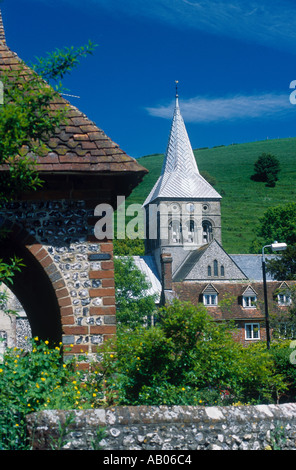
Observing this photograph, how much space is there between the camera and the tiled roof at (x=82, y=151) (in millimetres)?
7438

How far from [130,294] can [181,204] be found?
23.6m

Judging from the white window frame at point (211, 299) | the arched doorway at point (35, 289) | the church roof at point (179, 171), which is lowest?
the arched doorway at point (35, 289)

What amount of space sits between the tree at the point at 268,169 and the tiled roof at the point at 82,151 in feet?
369

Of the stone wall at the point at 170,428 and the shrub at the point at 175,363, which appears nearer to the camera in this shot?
the stone wall at the point at 170,428

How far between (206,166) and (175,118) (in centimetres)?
5596

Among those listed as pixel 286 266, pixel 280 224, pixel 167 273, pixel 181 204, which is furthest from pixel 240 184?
pixel 286 266

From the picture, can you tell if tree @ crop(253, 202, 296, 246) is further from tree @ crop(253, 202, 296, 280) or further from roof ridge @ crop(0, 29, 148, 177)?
roof ridge @ crop(0, 29, 148, 177)

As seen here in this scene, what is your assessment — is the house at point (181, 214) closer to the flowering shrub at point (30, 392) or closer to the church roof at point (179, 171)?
the church roof at point (179, 171)

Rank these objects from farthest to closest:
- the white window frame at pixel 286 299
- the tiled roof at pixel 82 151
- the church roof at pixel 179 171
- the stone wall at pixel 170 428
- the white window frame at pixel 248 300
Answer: the church roof at pixel 179 171 < the white window frame at pixel 248 300 < the white window frame at pixel 286 299 < the tiled roof at pixel 82 151 < the stone wall at pixel 170 428

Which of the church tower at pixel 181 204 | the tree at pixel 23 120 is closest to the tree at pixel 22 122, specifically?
the tree at pixel 23 120

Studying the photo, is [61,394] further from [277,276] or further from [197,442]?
[277,276]

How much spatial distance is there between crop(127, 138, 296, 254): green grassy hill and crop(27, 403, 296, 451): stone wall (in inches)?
3269

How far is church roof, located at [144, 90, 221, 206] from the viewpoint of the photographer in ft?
247
